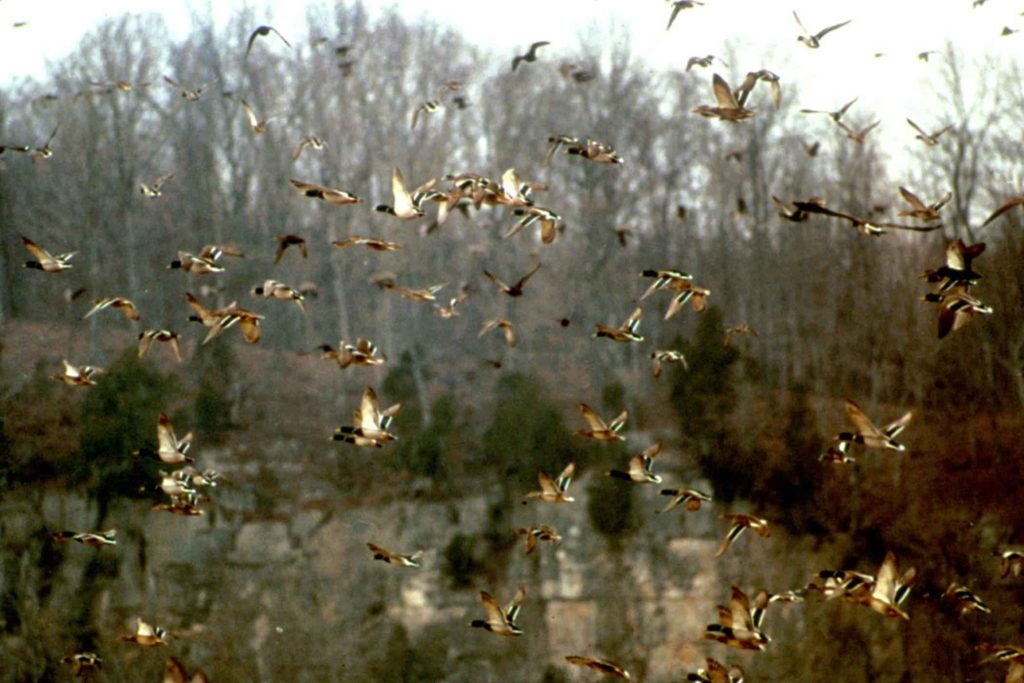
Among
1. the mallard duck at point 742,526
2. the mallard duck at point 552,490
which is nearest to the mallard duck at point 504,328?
the mallard duck at point 552,490

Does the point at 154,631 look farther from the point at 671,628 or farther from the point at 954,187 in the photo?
the point at 954,187

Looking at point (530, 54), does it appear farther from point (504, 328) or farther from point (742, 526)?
Answer: point (742, 526)

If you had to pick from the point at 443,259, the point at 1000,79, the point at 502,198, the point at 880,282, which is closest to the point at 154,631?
the point at 443,259

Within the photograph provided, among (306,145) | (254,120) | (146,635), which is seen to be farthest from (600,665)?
(254,120)

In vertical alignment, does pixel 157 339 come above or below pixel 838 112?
below

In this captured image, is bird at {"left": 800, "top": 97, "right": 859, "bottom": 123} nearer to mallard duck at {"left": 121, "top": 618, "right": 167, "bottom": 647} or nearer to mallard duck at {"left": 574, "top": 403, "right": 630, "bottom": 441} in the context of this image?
mallard duck at {"left": 574, "top": 403, "right": 630, "bottom": 441}

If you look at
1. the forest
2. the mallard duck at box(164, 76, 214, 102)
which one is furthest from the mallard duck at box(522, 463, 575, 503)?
the mallard duck at box(164, 76, 214, 102)
